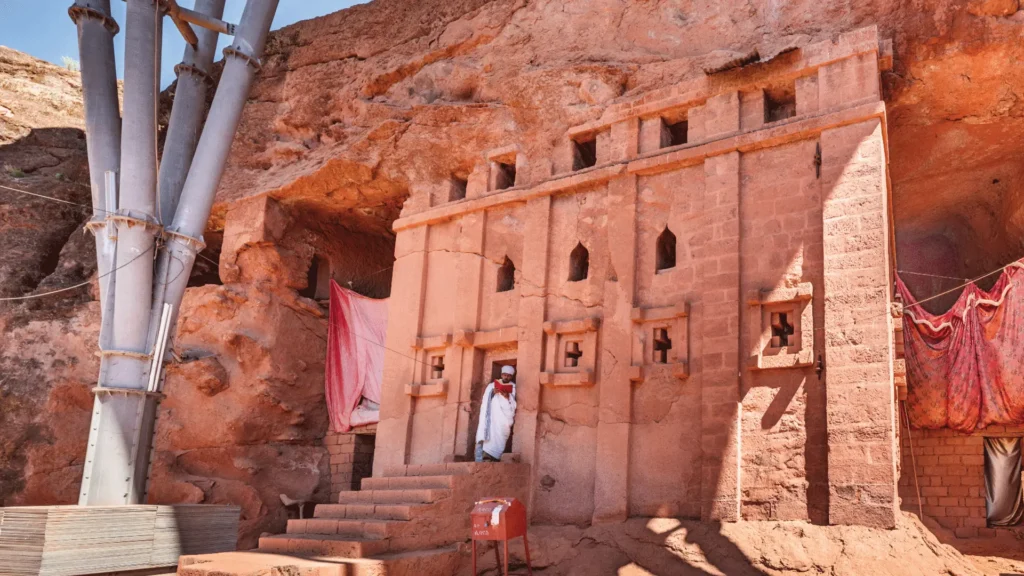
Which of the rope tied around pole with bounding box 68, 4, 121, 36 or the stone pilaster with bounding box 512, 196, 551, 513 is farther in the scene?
the rope tied around pole with bounding box 68, 4, 121, 36

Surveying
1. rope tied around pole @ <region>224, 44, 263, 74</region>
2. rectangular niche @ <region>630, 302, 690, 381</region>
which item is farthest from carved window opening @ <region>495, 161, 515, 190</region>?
rope tied around pole @ <region>224, 44, 263, 74</region>

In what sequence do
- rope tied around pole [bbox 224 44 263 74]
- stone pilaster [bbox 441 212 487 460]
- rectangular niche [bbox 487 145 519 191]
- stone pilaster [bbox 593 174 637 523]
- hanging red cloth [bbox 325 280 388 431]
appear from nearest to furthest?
stone pilaster [bbox 593 174 637 523] < stone pilaster [bbox 441 212 487 460] < rectangular niche [bbox 487 145 519 191] < rope tied around pole [bbox 224 44 263 74] < hanging red cloth [bbox 325 280 388 431]

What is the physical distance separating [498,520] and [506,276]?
4.70 metres

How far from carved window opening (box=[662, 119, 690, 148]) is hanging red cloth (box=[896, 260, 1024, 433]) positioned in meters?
3.57

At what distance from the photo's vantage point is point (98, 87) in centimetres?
1280

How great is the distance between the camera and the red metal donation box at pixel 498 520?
8.09 m

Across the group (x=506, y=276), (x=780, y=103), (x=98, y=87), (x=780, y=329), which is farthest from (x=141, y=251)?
(x=780, y=103)

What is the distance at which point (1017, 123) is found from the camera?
10.9 metres

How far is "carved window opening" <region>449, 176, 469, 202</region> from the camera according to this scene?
43.1 feet

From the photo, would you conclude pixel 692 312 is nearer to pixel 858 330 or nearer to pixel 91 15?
pixel 858 330

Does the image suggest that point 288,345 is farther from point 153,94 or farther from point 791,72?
point 791,72

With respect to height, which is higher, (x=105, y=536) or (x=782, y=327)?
(x=782, y=327)

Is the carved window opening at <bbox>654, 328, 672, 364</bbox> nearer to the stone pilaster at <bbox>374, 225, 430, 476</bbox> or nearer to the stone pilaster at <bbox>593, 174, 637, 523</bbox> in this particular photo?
the stone pilaster at <bbox>593, 174, 637, 523</bbox>

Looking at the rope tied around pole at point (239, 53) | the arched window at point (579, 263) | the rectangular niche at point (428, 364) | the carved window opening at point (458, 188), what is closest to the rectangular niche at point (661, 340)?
the arched window at point (579, 263)
